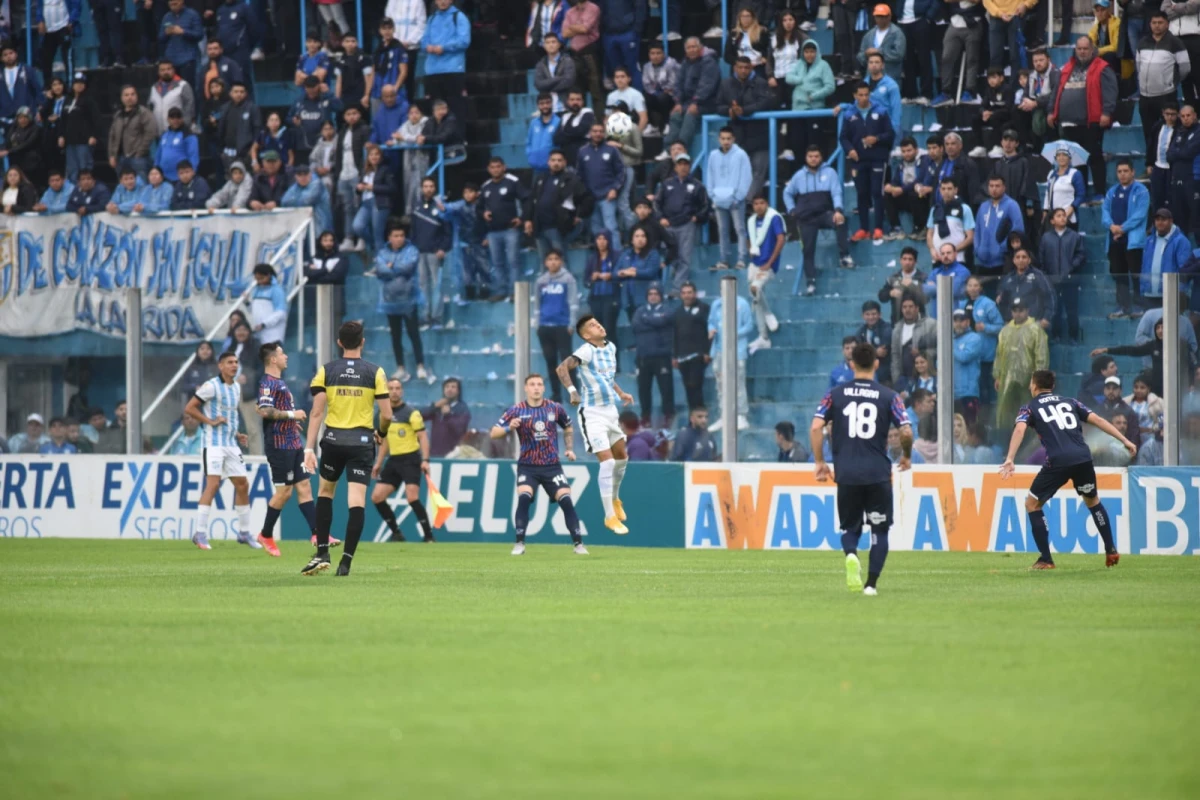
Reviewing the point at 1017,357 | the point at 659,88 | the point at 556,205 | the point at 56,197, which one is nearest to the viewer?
the point at 1017,357

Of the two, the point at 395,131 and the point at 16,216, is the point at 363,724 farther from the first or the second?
the point at 16,216

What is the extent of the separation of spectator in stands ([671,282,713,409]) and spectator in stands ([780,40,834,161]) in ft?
14.8

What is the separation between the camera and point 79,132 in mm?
31953

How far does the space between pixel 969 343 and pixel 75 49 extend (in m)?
21.6

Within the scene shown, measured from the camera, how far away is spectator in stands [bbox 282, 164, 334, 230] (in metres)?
28.5

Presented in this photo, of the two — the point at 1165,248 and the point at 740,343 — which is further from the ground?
the point at 1165,248

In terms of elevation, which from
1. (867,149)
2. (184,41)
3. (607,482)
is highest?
(184,41)

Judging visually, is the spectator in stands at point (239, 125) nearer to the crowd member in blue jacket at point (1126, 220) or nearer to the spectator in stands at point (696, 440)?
the spectator in stands at point (696, 440)

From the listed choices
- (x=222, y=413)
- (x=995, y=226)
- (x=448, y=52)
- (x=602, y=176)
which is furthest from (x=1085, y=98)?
(x=222, y=413)

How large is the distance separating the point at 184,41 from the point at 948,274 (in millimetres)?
16101

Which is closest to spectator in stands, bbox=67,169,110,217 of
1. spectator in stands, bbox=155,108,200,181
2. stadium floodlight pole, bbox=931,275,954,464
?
spectator in stands, bbox=155,108,200,181

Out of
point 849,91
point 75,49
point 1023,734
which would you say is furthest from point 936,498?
point 75,49

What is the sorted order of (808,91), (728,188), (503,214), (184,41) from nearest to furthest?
(728,188), (808,91), (503,214), (184,41)

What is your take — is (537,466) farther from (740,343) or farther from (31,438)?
(31,438)
